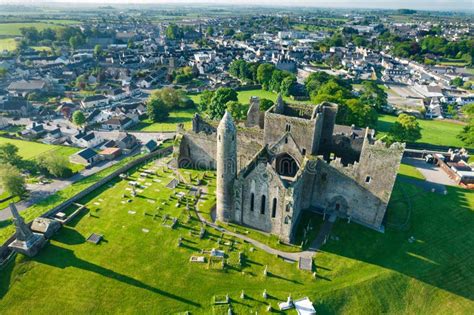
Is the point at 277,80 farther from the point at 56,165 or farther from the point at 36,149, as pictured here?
the point at 56,165

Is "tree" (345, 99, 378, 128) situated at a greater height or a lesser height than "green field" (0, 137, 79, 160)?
greater

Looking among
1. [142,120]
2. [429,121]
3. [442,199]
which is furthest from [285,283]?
[429,121]

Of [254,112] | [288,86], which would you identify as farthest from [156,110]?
[288,86]

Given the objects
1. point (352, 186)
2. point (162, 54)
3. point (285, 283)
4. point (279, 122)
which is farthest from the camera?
point (162, 54)

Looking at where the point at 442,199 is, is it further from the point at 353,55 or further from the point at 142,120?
the point at 353,55

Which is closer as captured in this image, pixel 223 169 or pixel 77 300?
pixel 77 300

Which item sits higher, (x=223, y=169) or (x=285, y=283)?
(x=223, y=169)

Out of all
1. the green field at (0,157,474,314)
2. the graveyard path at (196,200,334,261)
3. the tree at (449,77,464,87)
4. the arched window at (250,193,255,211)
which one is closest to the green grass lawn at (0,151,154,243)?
the green field at (0,157,474,314)

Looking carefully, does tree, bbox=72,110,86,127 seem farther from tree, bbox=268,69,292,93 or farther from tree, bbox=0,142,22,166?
tree, bbox=268,69,292,93
